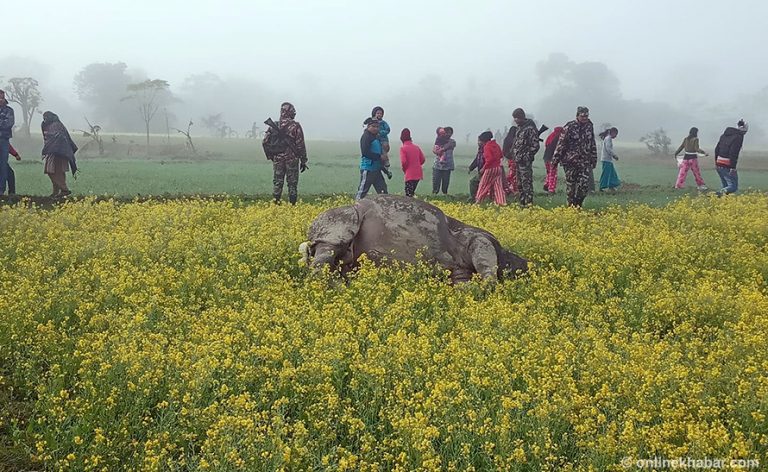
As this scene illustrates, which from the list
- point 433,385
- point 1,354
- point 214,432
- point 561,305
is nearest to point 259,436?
point 214,432

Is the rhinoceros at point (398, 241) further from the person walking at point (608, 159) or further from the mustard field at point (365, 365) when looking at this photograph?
the person walking at point (608, 159)

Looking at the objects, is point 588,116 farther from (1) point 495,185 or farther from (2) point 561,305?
(2) point 561,305

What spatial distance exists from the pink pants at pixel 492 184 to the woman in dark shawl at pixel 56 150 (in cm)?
1119

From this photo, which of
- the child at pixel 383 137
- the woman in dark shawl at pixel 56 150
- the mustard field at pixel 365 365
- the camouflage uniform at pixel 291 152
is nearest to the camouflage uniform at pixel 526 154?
the child at pixel 383 137

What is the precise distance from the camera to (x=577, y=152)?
1493cm

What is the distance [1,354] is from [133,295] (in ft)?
4.95

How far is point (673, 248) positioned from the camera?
9.73 m

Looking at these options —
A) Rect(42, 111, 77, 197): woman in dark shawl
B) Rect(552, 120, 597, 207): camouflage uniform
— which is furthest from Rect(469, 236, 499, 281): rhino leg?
Rect(42, 111, 77, 197): woman in dark shawl

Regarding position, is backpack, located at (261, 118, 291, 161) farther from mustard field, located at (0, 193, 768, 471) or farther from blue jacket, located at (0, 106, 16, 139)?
blue jacket, located at (0, 106, 16, 139)

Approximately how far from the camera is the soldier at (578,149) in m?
14.9

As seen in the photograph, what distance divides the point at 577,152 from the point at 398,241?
8.49 m

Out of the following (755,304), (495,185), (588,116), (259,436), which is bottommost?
(259,436)

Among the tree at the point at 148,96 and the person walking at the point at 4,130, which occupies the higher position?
the tree at the point at 148,96

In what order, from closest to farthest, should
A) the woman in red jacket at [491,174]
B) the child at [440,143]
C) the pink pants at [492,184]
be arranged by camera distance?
the woman in red jacket at [491,174], the pink pants at [492,184], the child at [440,143]
